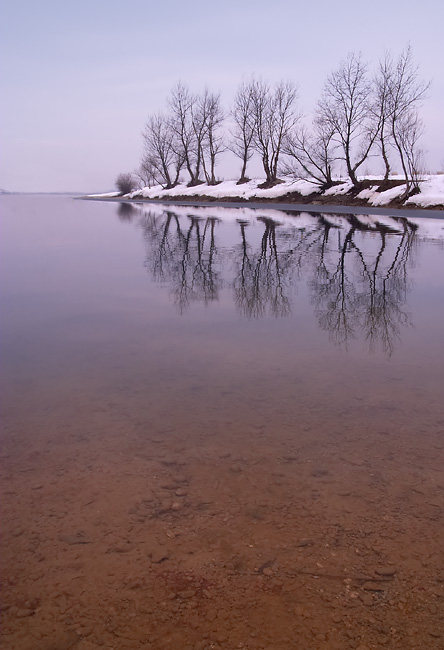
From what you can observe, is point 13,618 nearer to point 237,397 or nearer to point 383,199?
point 237,397

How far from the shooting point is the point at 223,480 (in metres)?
2.60

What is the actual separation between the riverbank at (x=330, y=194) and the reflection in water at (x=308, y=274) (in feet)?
42.0

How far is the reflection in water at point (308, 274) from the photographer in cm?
593

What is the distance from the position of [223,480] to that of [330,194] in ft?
114

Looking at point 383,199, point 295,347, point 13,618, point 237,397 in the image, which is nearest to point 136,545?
point 13,618

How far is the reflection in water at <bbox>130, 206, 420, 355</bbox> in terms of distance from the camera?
593 centimetres

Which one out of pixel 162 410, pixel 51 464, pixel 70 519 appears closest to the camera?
pixel 70 519

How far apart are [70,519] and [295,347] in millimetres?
2953

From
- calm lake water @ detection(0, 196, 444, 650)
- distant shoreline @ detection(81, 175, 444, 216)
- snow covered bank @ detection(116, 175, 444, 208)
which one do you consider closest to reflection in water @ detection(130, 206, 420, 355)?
calm lake water @ detection(0, 196, 444, 650)

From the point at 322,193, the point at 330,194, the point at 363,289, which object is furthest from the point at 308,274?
the point at 322,193

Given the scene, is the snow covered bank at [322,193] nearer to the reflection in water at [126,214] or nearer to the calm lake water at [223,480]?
the reflection in water at [126,214]

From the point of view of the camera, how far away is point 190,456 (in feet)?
9.23

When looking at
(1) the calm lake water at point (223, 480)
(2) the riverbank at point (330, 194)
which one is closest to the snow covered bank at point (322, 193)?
(2) the riverbank at point (330, 194)

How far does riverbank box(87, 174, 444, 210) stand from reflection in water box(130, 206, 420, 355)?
12794 mm
